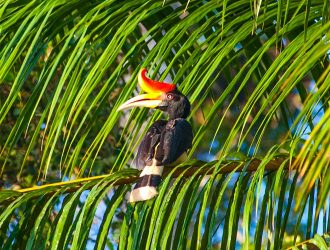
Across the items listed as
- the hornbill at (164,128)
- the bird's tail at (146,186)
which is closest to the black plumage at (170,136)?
the hornbill at (164,128)

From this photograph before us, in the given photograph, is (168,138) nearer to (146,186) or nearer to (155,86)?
(155,86)

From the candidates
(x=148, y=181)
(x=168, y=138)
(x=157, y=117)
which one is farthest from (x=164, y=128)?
(x=148, y=181)

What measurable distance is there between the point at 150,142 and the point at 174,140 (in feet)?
0.21

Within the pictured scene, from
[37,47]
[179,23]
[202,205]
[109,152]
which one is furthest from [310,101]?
[109,152]

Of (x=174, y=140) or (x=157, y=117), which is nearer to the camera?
(x=174, y=140)

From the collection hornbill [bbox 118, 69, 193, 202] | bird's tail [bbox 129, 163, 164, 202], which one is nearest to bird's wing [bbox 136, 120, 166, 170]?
hornbill [bbox 118, 69, 193, 202]

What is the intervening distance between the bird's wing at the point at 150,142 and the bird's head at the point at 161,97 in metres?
0.05

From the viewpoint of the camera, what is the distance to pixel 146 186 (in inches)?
95.1

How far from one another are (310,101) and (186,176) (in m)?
0.66

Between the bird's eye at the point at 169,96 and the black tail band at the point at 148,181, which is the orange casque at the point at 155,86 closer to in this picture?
the bird's eye at the point at 169,96

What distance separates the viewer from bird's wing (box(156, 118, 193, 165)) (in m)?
2.75

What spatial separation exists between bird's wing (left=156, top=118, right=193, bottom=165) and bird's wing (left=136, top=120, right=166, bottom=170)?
1 centimetres

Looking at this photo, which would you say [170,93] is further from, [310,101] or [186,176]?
[310,101]

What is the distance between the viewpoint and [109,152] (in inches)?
237
